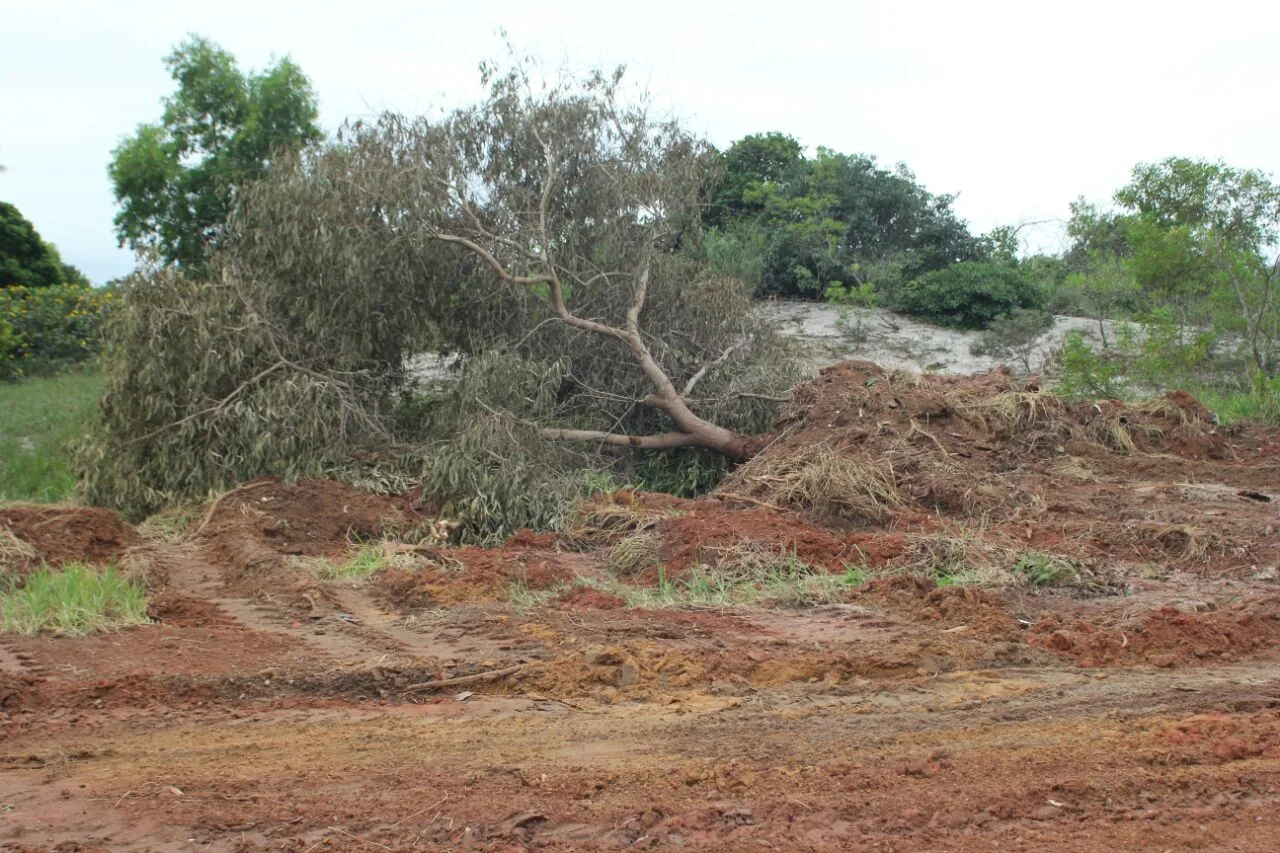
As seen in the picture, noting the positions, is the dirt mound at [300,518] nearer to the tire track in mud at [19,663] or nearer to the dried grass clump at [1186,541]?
the tire track in mud at [19,663]

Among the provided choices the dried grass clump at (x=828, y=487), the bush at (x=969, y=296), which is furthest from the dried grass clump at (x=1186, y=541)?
the bush at (x=969, y=296)

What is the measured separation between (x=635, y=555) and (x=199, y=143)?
44.4ft

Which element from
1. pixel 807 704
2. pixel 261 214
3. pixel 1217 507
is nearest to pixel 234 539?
pixel 261 214

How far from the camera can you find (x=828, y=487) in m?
9.38

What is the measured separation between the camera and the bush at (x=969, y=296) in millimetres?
18281

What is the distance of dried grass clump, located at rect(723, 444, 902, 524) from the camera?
30.2 feet

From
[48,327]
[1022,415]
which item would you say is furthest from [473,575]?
[48,327]

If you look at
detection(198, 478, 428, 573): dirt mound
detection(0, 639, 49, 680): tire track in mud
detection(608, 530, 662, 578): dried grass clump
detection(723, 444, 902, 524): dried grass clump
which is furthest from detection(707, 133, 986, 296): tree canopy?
detection(0, 639, 49, 680): tire track in mud

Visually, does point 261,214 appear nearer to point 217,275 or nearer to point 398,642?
point 217,275

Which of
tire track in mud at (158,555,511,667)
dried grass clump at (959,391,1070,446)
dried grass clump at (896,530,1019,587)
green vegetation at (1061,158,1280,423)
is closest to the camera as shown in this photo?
tire track in mud at (158,555,511,667)

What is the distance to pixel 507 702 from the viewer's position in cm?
511

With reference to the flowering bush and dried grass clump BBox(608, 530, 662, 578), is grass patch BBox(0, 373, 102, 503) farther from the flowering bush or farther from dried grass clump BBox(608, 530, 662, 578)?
dried grass clump BBox(608, 530, 662, 578)

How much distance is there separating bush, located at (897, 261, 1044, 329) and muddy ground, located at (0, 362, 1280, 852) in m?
8.35

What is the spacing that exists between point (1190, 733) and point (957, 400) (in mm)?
7632
